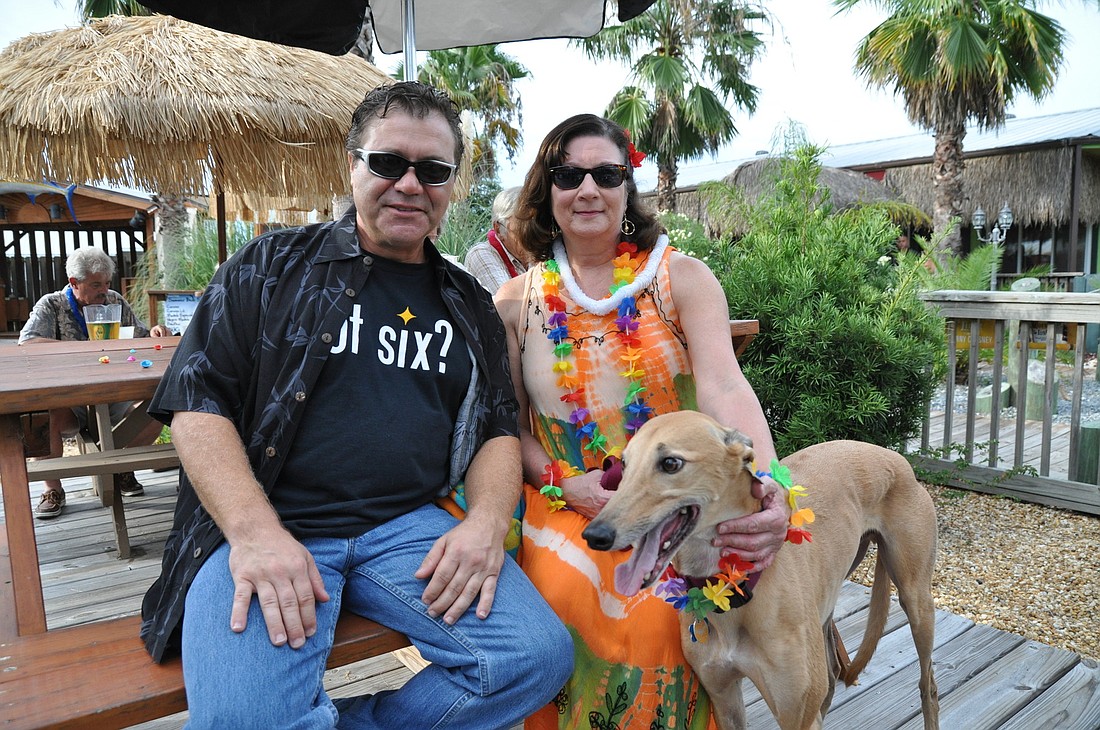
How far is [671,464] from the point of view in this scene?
5.43 feet

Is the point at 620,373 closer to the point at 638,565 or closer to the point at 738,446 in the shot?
the point at 738,446

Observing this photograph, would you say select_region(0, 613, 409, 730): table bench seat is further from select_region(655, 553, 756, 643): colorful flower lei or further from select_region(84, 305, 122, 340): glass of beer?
select_region(84, 305, 122, 340): glass of beer

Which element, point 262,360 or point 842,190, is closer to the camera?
point 262,360

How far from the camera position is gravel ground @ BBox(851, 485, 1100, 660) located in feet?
12.0

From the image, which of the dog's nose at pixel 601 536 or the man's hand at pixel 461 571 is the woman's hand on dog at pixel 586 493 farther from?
the dog's nose at pixel 601 536

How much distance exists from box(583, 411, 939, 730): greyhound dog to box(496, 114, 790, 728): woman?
186mm

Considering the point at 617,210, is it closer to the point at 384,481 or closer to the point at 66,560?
the point at 384,481

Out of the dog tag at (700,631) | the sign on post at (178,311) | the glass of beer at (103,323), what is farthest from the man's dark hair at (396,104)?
the sign on post at (178,311)

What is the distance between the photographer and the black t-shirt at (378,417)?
189 cm

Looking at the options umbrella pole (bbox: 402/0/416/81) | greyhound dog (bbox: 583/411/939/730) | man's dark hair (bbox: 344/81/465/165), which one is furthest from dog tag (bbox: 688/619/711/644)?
umbrella pole (bbox: 402/0/416/81)

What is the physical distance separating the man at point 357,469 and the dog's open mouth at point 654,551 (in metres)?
0.32

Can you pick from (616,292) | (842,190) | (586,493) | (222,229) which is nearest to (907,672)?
(586,493)

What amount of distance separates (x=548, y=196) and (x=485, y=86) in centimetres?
2204

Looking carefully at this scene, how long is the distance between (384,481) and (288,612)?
1.38 feet
